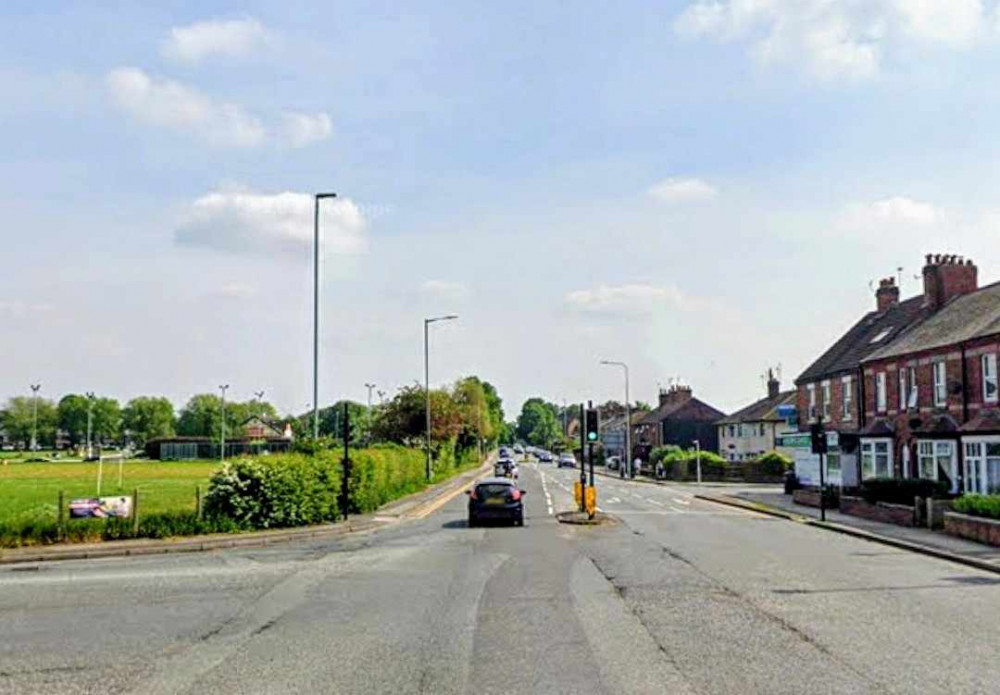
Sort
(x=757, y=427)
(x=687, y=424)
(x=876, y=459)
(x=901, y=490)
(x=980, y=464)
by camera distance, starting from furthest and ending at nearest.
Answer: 1. (x=687, y=424)
2. (x=757, y=427)
3. (x=876, y=459)
4. (x=980, y=464)
5. (x=901, y=490)

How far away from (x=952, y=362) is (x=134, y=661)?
1353 inches

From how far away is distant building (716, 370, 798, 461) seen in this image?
3307 inches

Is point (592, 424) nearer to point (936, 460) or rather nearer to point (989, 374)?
point (989, 374)

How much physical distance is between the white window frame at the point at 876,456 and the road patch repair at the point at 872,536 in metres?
5.68

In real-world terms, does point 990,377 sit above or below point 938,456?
above

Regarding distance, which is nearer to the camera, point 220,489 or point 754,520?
point 220,489

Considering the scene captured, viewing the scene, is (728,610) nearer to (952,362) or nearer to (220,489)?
(220,489)

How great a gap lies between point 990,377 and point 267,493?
24.5 meters

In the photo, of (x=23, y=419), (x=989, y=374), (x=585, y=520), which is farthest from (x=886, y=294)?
(x=23, y=419)

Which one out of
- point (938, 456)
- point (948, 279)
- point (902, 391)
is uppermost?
point (948, 279)

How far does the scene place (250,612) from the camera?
573 inches

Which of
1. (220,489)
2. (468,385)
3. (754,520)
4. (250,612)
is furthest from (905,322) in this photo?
(468,385)

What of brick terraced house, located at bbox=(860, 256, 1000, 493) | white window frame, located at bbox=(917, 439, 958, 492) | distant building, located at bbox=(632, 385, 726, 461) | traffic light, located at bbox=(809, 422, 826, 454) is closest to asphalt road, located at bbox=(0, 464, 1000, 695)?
traffic light, located at bbox=(809, 422, 826, 454)

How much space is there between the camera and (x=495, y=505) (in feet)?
100
